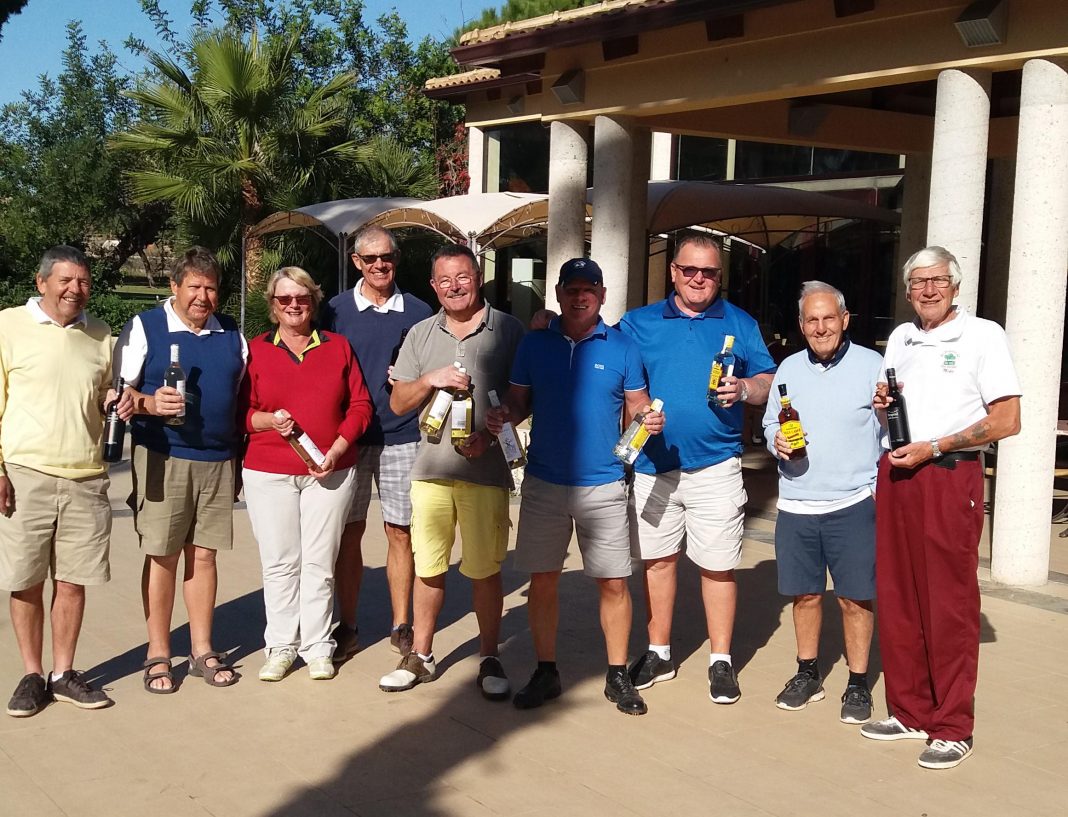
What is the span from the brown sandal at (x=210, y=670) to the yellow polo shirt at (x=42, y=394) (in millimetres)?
1016

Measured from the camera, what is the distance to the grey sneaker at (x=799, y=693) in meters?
5.08

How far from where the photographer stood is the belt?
4473 millimetres

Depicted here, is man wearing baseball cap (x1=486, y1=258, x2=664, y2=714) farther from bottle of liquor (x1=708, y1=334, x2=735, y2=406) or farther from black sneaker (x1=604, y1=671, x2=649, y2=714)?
bottle of liquor (x1=708, y1=334, x2=735, y2=406)

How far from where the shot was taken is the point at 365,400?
5.42 metres

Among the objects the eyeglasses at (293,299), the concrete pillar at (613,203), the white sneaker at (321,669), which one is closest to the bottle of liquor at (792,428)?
the eyeglasses at (293,299)

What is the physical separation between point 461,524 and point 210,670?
1.27m

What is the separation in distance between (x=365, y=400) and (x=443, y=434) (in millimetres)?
480

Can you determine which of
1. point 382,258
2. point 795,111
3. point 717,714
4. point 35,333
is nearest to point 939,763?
point 717,714

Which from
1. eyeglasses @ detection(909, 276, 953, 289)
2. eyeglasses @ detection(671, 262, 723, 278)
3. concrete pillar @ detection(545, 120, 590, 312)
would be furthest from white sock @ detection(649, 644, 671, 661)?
concrete pillar @ detection(545, 120, 590, 312)

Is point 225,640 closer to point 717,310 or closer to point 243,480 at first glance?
point 243,480

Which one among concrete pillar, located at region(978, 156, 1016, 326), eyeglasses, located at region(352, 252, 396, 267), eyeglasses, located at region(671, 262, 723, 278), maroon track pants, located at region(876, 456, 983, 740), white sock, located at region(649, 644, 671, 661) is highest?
concrete pillar, located at region(978, 156, 1016, 326)

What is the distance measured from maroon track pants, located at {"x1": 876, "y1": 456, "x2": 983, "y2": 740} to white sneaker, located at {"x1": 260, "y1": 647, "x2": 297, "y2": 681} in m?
2.56

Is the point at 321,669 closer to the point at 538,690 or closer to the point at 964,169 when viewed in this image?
the point at 538,690

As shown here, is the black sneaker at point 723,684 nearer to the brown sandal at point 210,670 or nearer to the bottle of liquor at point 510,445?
the bottle of liquor at point 510,445
